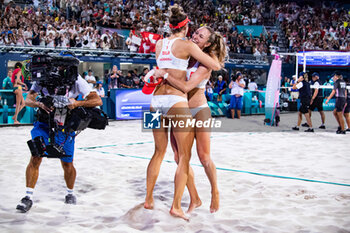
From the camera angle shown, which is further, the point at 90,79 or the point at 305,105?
the point at 90,79

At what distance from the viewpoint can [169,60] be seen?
3.55 meters

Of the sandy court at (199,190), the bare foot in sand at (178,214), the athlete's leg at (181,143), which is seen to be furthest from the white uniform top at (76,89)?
the bare foot in sand at (178,214)

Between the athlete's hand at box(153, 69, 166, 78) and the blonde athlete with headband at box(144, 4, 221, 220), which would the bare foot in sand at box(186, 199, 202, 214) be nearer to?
the blonde athlete with headband at box(144, 4, 221, 220)

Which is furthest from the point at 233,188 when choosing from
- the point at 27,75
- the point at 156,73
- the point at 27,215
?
the point at 27,75

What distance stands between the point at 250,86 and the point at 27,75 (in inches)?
598

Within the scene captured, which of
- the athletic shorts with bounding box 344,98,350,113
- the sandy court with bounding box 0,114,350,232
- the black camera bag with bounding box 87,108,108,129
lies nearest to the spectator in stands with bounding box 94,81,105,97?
the sandy court with bounding box 0,114,350,232

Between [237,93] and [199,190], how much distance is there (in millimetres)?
10916

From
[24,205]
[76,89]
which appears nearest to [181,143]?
[76,89]

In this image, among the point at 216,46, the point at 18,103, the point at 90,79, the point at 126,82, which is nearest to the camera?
the point at 216,46

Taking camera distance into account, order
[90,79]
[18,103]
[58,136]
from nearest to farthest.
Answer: [58,136]
[18,103]
[90,79]

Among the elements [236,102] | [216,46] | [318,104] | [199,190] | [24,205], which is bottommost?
[199,190]

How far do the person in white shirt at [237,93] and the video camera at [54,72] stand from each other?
11892 mm

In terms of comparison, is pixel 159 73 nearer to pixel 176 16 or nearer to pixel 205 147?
pixel 176 16

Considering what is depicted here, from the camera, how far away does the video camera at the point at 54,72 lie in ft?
12.2
